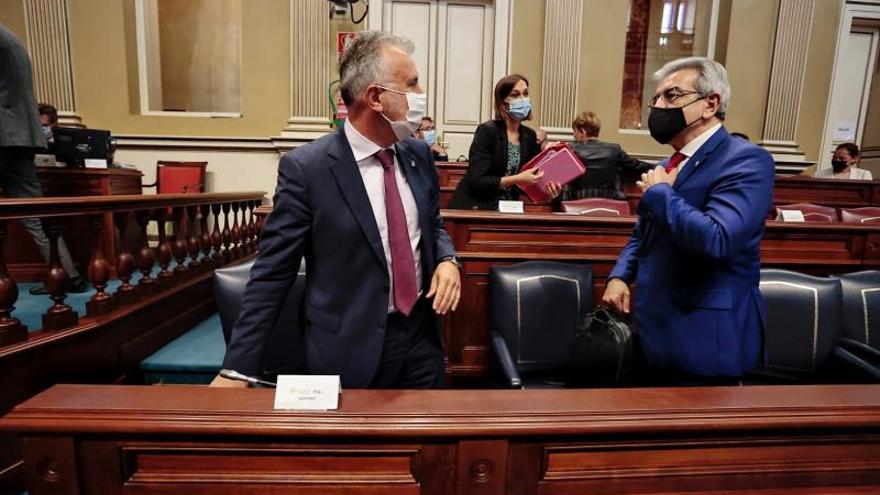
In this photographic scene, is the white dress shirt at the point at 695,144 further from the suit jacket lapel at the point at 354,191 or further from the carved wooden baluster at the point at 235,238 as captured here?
the carved wooden baluster at the point at 235,238

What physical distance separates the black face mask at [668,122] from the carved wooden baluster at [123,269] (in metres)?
2.07

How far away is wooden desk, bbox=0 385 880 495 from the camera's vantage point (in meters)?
0.73

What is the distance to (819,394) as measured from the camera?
86 centimetres

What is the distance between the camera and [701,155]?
1218mm

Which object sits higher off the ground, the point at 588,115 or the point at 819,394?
the point at 588,115

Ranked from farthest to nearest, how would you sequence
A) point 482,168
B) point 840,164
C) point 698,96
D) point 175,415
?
point 840,164
point 482,168
point 698,96
point 175,415

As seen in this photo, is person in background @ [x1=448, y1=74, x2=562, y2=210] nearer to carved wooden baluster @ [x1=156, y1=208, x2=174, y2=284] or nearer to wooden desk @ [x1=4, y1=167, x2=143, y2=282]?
carved wooden baluster @ [x1=156, y1=208, x2=174, y2=284]

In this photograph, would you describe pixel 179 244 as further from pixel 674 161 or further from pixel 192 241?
pixel 674 161

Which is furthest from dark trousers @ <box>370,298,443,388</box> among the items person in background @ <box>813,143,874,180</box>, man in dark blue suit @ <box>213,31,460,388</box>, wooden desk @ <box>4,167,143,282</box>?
A: person in background @ <box>813,143,874,180</box>

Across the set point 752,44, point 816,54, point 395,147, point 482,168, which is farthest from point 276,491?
point 816,54

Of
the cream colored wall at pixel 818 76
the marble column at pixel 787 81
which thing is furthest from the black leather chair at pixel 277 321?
the cream colored wall at pixel 818 76

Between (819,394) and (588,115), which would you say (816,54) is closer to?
(588,115)

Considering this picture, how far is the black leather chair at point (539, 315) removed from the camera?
1.93 m

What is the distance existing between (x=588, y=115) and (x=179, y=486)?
3.65 m
